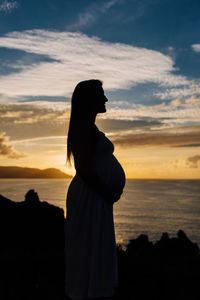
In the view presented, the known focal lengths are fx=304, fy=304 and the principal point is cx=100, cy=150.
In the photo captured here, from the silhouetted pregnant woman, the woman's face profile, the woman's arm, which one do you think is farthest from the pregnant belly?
the woman's face profile

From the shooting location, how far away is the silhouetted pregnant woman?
3387mm

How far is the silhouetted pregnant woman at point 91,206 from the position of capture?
3387mm

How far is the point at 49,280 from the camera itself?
20.4 feet

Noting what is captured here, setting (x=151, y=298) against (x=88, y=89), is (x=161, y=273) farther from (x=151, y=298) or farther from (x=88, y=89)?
(x=88, y=89)

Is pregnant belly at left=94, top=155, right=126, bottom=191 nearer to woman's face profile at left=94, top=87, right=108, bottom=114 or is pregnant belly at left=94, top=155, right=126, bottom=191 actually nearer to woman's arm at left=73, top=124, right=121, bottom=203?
woman's arm at left=73, top=124, right=121, bottom=203

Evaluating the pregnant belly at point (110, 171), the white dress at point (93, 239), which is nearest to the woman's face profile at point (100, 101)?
the white dress at point (93, 239)

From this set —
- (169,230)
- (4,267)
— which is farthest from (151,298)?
(169,230)

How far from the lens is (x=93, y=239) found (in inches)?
136

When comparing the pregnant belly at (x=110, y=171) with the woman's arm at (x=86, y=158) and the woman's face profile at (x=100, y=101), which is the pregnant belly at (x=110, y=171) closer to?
the woman's arm at (x=86, y=158)

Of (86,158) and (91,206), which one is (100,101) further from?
(91,206)

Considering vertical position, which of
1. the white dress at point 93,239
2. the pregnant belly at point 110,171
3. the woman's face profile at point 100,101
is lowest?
the white dress at point 93,239

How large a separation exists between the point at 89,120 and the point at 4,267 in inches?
209

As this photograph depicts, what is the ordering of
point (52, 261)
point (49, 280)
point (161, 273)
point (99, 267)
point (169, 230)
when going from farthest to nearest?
1. point (169, 230)
2. point (52, 261)
3. point (161, 273)
4. point (49, 280)
5. point (99, 267)

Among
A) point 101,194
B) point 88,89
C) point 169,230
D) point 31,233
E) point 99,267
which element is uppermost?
point 88,89
